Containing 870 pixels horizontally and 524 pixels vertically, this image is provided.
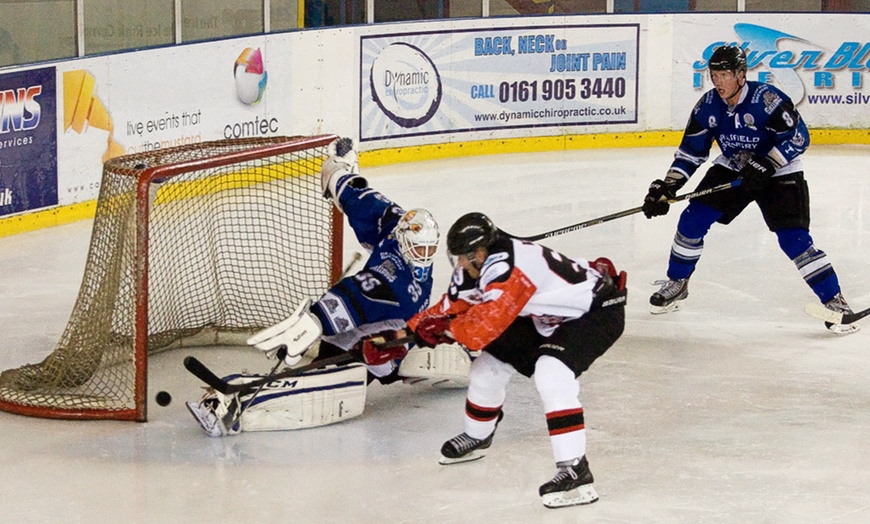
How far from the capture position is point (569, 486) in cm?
373

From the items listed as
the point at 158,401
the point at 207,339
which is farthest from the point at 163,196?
the point at 158,401

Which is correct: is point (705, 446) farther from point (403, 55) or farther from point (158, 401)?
point (403, 55)

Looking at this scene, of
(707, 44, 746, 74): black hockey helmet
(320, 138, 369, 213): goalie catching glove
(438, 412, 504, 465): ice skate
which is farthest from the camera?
(707, 44, 746, 74): black hockey helmet

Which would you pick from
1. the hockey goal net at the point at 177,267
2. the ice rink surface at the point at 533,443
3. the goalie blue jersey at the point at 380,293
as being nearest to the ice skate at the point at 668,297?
the ice rink surface at the point at 533,443

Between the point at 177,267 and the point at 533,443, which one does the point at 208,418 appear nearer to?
the point at 533,443

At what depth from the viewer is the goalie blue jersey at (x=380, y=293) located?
4422 millimetres

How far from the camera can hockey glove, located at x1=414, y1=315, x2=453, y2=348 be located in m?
3.87

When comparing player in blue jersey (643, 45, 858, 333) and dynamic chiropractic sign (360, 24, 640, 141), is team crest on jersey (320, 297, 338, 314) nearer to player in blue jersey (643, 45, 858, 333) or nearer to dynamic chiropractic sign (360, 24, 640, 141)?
player in blue jersey (643, 45, 858, 333)

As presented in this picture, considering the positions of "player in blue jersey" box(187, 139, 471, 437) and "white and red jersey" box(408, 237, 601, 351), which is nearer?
"white and red jersey" box(408, 237, 601, 351)

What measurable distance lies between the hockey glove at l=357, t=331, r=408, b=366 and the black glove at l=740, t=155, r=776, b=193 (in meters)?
1.82

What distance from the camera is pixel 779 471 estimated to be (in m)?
4.04

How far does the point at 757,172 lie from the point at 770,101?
269mm

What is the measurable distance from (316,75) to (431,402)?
4.50 m

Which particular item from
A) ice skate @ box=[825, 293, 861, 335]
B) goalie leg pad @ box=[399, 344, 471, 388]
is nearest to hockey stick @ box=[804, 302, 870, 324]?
ice skate @ box=[825, 293, 861, 335]
